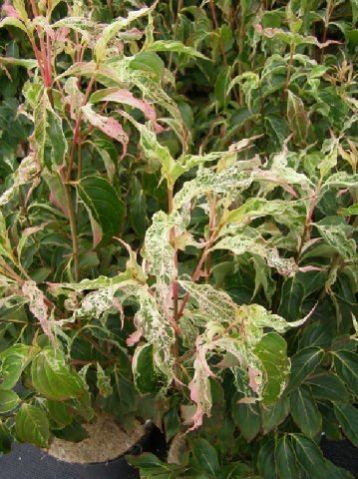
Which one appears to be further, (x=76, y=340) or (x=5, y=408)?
(x=76, y=340)

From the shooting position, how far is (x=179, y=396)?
3.81 ft

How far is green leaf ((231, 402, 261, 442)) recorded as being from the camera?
111 centimetres

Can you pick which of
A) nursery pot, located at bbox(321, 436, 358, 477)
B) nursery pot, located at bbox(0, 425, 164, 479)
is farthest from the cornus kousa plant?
nursery pot, located at bbox(321, 436, 358, 477)

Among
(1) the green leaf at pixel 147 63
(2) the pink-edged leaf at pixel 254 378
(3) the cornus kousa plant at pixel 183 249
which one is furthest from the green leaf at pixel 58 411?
(1) the green leaf at pixel 147 63

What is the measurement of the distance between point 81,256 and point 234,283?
287mm

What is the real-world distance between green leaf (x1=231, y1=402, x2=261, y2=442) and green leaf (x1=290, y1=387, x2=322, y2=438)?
69 millimetres

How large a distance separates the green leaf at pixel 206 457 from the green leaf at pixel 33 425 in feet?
0.91

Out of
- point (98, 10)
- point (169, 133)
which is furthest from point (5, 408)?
point (98, 10)

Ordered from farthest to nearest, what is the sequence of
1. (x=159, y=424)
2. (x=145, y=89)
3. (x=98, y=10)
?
(x=98, y=10) < (x=159, y=424) < (x=145, y=89)

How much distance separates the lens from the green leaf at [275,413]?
1077mm

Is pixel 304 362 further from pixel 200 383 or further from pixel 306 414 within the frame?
pixel 200 383

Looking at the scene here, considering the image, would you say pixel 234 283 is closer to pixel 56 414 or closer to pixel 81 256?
pixel 81 256

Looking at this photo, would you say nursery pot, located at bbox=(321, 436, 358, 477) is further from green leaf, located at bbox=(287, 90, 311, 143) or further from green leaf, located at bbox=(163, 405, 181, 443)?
green leaf, located at bbox=(287, 90, 311, 143)

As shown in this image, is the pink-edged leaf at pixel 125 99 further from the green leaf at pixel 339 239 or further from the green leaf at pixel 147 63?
the green leaf at pixel 339 239
